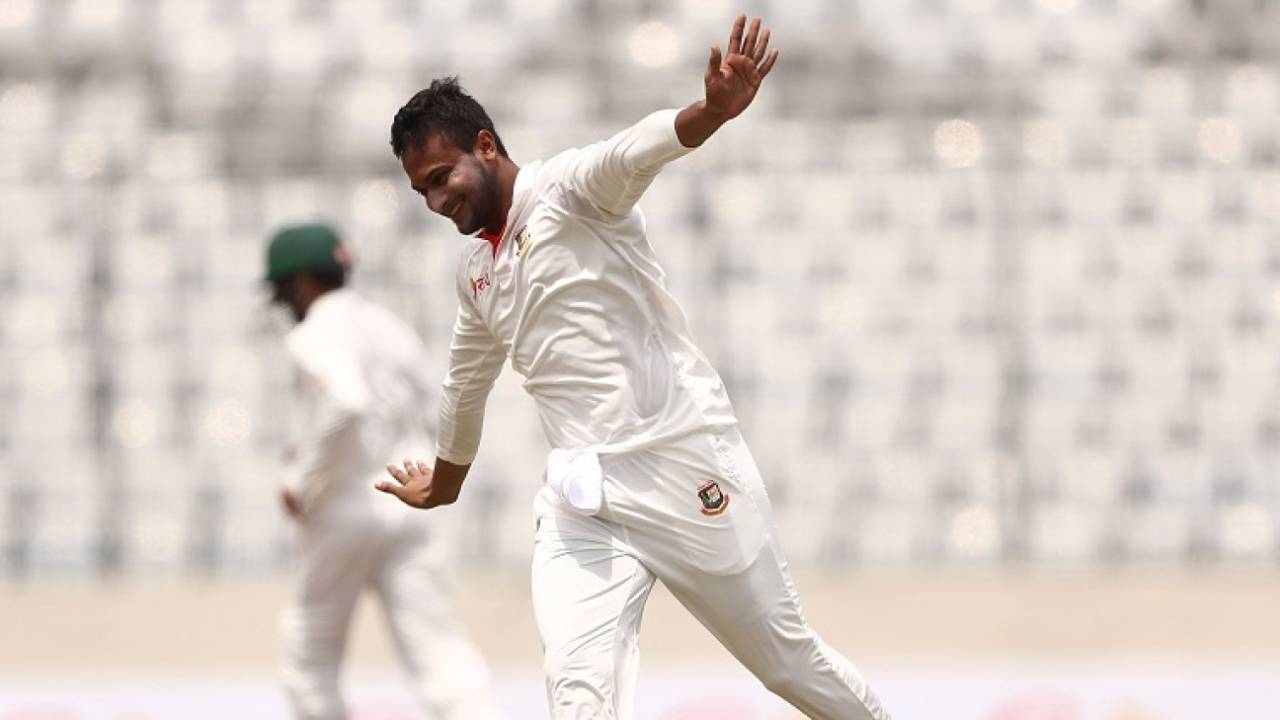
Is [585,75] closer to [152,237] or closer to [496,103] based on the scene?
[496,103]

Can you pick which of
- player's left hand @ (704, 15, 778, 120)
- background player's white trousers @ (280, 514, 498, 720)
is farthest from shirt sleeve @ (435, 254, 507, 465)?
background player's white trousers @ (280, 514, 498, 720)

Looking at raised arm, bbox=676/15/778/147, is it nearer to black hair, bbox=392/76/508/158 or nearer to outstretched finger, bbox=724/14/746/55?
outstretched finger, bbox=724/14/746/55

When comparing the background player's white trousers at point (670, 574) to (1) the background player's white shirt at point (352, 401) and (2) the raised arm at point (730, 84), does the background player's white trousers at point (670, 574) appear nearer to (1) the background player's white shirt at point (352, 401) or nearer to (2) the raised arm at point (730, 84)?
(2) the raised arm at point (730, 84)

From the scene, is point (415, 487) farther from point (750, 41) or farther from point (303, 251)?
point (303, 251)

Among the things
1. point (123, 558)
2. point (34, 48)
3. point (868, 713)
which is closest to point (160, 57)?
point (34, 48)

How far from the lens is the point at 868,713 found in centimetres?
402

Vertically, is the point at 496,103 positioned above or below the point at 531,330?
above

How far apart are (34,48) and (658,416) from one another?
7.46 metres

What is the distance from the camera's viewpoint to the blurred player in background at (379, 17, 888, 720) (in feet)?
12.5

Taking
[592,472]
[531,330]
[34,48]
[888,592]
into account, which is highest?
[34,48]

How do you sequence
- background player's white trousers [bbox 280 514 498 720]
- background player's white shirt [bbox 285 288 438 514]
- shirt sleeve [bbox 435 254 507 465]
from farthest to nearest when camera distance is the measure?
background player's white trousers [bbox 280 514 498 720] < background player's white shirt [bbox 285 288 438 514] < shirt sleeve [bbox 435 254 507 465]

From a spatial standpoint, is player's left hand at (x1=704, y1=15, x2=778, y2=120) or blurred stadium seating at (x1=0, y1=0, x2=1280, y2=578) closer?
player's left hand at (x1=704, y1=15, x2=778, y2=120)

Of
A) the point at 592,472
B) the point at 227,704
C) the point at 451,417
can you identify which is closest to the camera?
the point at 592,472

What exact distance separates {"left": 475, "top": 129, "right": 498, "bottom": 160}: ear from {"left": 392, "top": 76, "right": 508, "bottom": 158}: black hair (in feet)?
0.04
